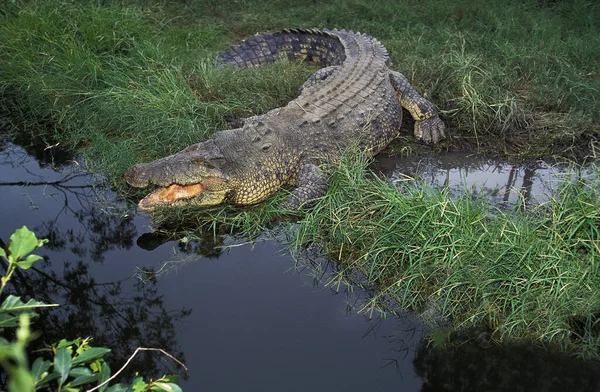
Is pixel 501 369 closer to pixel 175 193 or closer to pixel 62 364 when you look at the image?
pixel 62 364

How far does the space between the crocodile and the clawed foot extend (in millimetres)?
10

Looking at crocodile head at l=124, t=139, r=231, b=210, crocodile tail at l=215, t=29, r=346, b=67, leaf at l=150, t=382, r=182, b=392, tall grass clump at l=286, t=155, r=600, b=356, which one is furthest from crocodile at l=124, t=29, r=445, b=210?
leaf at l=150, t=382, r=182, b=392

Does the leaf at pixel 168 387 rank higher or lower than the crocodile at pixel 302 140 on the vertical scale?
higher

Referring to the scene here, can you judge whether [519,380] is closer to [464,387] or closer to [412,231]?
[464,387]

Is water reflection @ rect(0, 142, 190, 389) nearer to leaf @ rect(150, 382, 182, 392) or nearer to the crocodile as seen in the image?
the crocodile

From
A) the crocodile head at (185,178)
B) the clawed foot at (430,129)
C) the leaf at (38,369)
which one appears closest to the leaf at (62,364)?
the leaf at (38,369)

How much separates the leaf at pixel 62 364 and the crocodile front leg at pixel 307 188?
2987 millimetres

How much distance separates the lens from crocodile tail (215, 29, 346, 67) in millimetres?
7164

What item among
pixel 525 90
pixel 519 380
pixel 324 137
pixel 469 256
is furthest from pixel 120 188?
pixel 525 90

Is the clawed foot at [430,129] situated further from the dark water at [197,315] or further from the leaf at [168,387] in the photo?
the leaf at [168,387]

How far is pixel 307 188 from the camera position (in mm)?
4926

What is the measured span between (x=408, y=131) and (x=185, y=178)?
272 cm

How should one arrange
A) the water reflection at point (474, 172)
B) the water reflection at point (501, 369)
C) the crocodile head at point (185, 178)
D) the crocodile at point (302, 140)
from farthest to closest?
the water reflection at point (474, 172), the crocodile at point (302, 140), the crocodile head at point (185, 178), the water reflection at point (501, 369)

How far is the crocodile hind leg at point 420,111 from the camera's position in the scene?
236 inches
